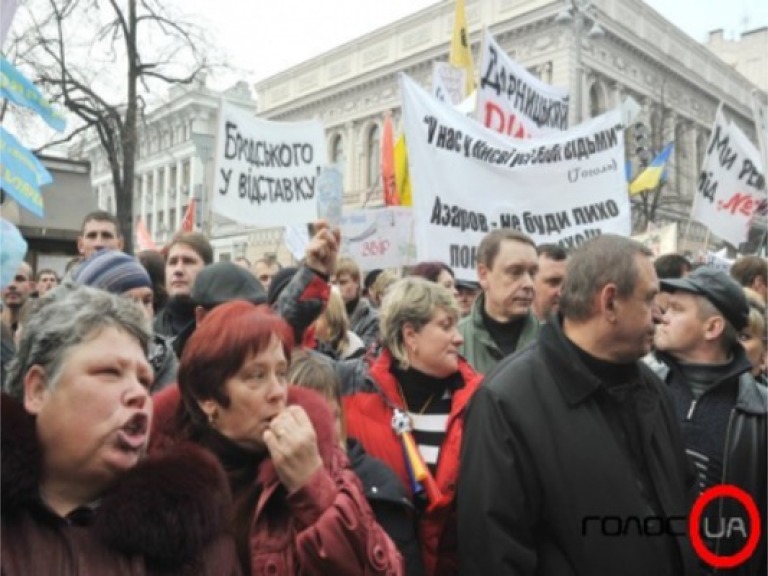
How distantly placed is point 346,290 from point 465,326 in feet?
6.87

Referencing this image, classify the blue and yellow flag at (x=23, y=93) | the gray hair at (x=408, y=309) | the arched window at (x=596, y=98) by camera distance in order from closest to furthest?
the blue and yellow flag at (x=23, y=93)
the gray hair at (x=408, y=309)
the arched window at (x=596, y=98)

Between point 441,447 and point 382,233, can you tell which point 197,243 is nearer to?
point 441,447

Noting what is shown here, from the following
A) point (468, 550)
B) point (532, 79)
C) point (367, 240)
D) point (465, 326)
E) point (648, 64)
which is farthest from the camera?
point (648, 64)

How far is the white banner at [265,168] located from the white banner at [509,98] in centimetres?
150

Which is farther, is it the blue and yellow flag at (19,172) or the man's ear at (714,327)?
the man's ear at (714,327)

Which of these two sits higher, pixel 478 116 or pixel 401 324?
pixel 478 116

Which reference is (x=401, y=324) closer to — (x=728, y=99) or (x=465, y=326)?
(x=465, y=326)

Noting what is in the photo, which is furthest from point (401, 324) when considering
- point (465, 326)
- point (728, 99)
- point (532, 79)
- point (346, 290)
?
point (728, 99)

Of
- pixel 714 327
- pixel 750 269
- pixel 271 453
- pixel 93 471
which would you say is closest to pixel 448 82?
pixel 750 269

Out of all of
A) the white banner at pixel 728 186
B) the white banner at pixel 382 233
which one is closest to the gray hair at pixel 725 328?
the white banner at pixel 728 186

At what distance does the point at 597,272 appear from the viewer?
7.79ft

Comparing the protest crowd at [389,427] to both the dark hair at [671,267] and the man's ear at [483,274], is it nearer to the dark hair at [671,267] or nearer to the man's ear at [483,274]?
the man's ear at [483,274]

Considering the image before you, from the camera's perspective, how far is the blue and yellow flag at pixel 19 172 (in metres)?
2.10

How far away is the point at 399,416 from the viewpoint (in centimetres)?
275
